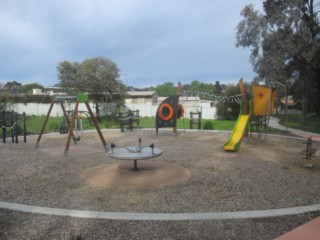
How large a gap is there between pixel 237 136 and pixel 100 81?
1493 cm

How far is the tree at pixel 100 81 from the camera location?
22797mm

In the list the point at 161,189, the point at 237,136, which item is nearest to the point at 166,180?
the point at 161,189

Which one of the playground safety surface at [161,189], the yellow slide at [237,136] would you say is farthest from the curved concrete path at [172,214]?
the yellow slide at [237,136]

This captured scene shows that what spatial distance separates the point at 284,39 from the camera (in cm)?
1894

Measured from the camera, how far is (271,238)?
12.2 ft

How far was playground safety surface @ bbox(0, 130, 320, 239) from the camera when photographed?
402cm

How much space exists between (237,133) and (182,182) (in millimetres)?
4761

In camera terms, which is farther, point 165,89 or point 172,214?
point 165,89

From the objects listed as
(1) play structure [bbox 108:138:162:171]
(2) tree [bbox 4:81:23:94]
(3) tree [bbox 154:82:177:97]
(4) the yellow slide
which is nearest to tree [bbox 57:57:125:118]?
(2) tree [bbox 4:81:23:94]

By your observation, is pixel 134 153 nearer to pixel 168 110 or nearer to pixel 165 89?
pixel 168 110

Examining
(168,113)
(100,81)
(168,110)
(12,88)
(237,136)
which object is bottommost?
(237,136)

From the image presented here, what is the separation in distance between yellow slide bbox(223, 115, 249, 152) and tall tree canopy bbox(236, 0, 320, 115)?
375 inches

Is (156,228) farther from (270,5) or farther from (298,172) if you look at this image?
(270,5)

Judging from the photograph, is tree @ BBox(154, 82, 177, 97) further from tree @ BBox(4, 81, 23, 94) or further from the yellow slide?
the yellow slide
